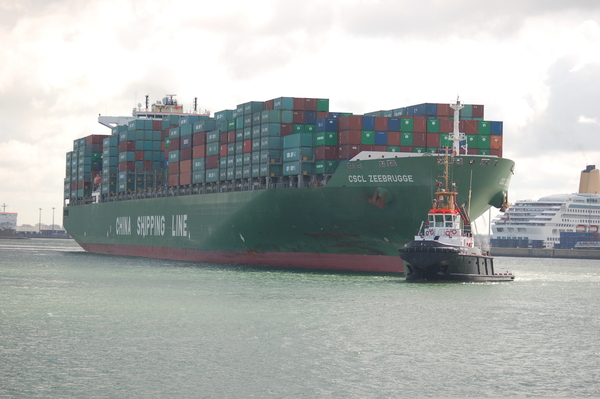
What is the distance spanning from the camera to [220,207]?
55500mm

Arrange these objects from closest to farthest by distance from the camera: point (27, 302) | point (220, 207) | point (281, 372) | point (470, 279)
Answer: point (281, 372) < point (27, 302) < point (470, 279) < point (220, 207)

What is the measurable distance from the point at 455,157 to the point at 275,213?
12197mm

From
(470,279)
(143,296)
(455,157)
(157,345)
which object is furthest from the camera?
(455,157)

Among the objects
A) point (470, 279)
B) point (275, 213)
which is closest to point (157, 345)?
point (470, 279)

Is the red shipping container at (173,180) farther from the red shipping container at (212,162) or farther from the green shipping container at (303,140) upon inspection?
the green shipping container at (303,140)

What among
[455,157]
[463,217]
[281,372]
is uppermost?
[455,157]

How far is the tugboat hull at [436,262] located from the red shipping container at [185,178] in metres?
27.1

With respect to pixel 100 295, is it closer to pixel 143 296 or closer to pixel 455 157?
pixel 143 296

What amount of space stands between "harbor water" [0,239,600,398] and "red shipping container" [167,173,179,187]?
974 inches

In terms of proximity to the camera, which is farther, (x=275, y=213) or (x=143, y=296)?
(x=275, y=213)

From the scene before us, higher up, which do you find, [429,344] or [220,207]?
[220,207]

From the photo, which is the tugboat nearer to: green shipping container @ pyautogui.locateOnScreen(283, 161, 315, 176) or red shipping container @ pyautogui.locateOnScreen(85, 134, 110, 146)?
green shipping container @ pyautogui.locateOnScreen(283, 161, 315, 176)

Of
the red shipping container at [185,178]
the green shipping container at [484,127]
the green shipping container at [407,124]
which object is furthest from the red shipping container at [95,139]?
the green shipping container at [484,127]

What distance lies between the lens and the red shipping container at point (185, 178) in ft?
203
